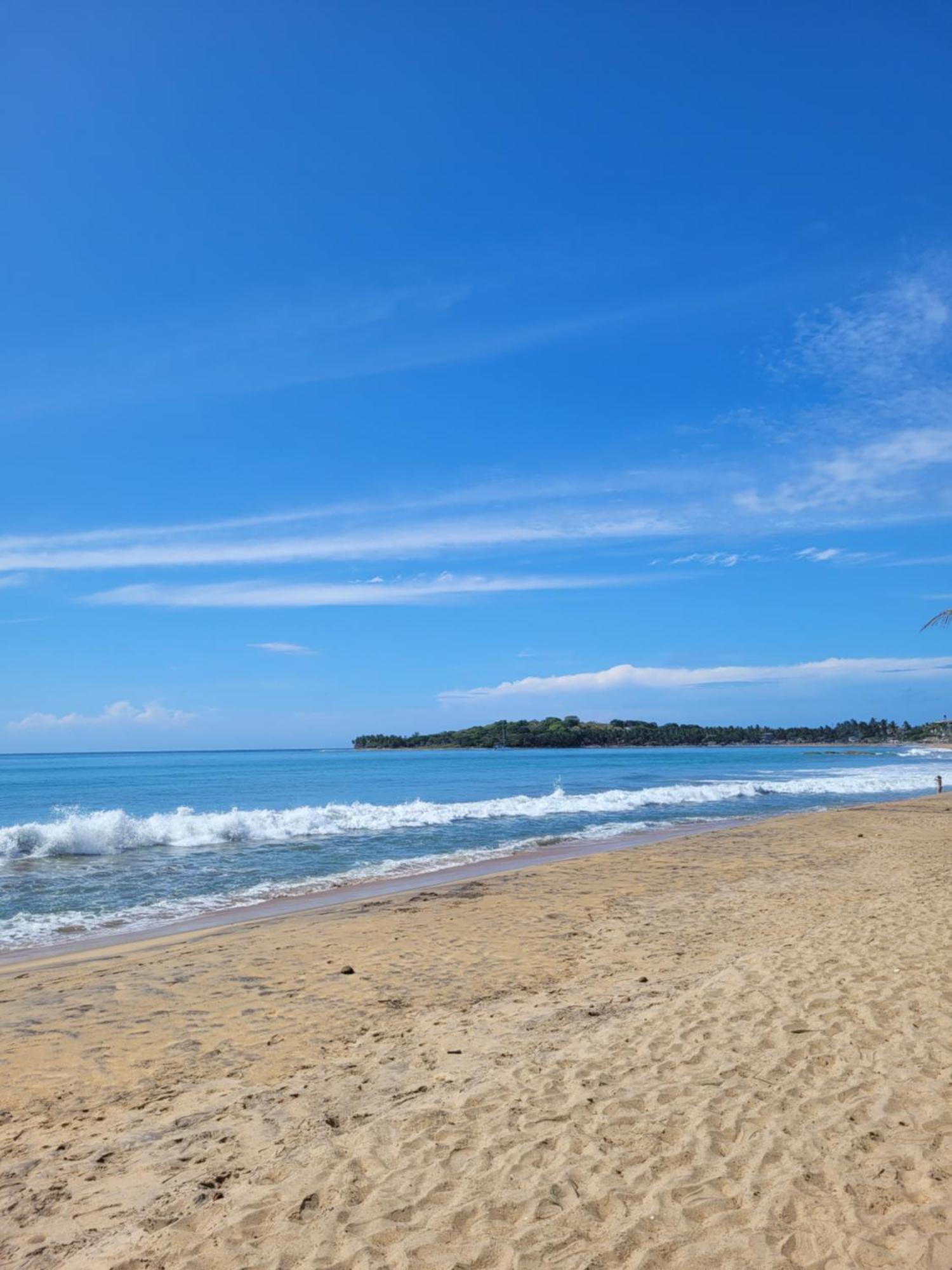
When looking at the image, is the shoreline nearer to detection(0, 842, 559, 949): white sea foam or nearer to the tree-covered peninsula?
detection(0, 842, 559, 949): white sea foam

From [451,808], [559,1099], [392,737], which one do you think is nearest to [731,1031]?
[559,1099]

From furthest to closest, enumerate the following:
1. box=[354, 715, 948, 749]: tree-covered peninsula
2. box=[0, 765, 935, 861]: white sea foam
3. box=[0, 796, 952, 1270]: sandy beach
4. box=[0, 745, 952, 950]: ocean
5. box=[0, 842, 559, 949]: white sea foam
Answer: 1. box=[354, 715, 948, 749]: tree-covered peninsula
2. box=[0, 765, 935, 861]: white sea foam
3. box=[0, 745, 952, 950]: ocean
4. box=[0, 842, 559, 949]: white sea foam
5. box=[0, 796, 952, 1270]: sandy beach

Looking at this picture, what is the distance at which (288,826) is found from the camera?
26.3m

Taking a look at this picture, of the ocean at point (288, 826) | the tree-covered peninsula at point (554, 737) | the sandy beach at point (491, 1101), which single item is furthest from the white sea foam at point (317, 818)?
the tree-covered peninsula at point (554, 737)

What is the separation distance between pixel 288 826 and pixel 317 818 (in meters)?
1.49

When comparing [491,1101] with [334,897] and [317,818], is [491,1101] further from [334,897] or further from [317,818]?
[317,818]

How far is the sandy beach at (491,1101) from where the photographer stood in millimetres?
3820

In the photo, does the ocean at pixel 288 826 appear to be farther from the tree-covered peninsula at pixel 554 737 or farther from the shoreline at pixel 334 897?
the tree-covered peninsula at pixel 554 737

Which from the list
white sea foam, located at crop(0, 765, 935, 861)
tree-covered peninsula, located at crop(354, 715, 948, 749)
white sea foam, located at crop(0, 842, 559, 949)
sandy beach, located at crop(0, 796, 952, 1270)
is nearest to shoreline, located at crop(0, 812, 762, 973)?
white sea foam, located at crop(0, 842, 559, 949)

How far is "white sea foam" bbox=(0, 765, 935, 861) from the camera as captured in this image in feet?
71.4

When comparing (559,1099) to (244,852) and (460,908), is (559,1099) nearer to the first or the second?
(460,908)

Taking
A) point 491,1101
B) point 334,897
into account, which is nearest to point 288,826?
point 334,897

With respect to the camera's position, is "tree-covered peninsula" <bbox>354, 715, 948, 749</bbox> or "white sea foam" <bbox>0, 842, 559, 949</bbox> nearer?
"white sea foam" <bbox>0, 842, 559, 949</bbox>

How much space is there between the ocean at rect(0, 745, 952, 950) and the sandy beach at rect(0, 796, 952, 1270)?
5226 millimetres
